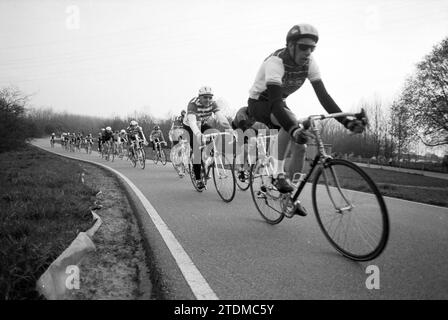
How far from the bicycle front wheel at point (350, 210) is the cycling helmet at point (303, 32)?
138 cm

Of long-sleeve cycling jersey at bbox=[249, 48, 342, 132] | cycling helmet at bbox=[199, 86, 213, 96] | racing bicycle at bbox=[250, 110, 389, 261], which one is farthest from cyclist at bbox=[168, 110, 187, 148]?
racing bicycle at bbox=[250, 110, 389, 261]

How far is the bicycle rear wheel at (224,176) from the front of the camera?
541 centimetres

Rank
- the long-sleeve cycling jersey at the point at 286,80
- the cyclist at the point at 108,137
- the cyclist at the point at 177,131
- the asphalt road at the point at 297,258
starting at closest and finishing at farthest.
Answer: the asphalt road at the point at 297,258 < the long-sleeve cycling jersey at the point at 286,80 < the cyclist at the point at 177,131 < the cyclist at the point at 108,137

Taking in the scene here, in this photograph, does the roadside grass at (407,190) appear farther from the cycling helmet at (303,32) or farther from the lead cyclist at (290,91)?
the cycling helmet at (303,32)

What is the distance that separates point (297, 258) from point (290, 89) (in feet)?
7.09

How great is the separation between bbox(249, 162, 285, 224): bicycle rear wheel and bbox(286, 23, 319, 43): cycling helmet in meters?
1.67

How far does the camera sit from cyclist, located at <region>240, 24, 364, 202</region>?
122 inches

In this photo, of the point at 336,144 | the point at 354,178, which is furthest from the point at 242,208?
the point at 336,144

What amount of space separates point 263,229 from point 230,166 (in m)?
1.90

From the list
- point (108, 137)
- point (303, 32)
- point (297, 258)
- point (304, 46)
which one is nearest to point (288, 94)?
point (304, 46)

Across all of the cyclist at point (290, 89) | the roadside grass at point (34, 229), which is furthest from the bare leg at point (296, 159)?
the roadside grass at point (34, 229)

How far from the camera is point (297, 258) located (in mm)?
2852

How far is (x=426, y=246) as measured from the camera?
3.12 metres
